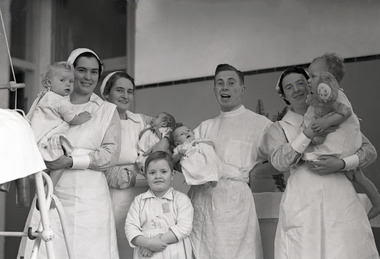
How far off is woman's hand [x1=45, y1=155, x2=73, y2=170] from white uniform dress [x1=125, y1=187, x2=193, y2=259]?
A: 0.45m

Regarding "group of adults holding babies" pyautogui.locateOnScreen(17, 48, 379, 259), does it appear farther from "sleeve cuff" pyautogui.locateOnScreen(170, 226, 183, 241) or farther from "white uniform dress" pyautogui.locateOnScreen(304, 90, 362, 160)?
"sleeve cuff" pyautogui.locateOnScreen(170, 226, 183, 241)

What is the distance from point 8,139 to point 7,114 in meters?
0.13

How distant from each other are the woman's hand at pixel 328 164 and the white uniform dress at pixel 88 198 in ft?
3.71

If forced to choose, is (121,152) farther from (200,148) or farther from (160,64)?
(160,64)

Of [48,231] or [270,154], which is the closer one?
[48,231]

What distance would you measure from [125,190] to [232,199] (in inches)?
27.7

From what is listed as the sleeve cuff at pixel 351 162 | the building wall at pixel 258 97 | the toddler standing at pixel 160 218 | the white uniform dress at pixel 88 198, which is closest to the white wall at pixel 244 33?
the building wall at pixel 258 97

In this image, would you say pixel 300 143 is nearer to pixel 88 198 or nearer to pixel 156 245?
pixel 156 245

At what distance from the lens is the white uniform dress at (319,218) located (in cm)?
345

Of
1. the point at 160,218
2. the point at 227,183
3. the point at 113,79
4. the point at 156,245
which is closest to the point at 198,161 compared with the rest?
the point at 227,183

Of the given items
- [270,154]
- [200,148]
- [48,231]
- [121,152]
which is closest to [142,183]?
[121,152]

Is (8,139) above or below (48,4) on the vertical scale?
below

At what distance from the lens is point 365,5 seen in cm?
494

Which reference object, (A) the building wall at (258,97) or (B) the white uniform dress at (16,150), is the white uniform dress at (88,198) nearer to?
(B) the white uniform dress at (16,150)
